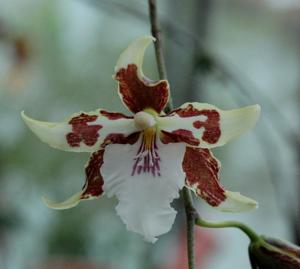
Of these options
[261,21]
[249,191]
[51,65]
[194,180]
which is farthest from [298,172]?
[194,180]

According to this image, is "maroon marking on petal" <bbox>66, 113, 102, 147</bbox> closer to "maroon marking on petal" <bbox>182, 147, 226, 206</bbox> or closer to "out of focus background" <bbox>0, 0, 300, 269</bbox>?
"maroon marking on petal" <bbox>182, 147, 226, 206</bbox>

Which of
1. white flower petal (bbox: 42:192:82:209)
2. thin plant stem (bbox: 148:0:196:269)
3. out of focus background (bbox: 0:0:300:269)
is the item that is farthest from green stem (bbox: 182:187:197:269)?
out of focus background (bbox: 0:0:300:269)

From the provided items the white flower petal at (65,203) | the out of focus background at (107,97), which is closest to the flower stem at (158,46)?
the white flower petal at (65,203)

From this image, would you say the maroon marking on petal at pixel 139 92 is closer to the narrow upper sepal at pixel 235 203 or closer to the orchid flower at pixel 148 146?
the orchid flower at pixel 148 146

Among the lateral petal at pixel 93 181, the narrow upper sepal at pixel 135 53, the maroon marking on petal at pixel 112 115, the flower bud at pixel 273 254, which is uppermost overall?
the narrow upper sepal at pixel 135 53

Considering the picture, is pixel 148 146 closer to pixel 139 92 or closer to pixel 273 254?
pixel 139 92

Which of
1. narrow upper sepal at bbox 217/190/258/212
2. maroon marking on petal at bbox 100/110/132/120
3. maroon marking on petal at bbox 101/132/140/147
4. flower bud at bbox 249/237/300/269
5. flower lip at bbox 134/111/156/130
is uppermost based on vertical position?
maroon marking on petal at bbox 100/110/132/120

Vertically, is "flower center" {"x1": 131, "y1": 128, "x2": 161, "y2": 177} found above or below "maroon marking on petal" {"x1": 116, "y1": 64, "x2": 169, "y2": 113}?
below
